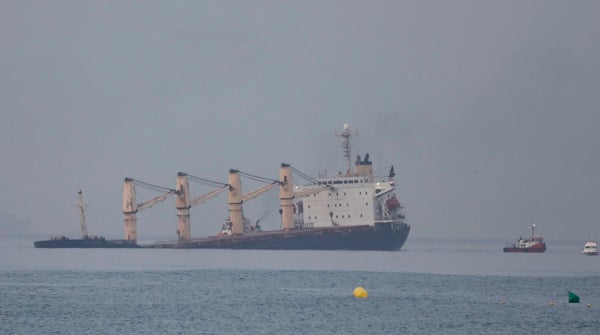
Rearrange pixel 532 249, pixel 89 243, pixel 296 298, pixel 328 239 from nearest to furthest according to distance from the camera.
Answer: pixel 296 298 < pixel 328 239 < pixel 532 249 < pixel 89 243

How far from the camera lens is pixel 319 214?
480 feet

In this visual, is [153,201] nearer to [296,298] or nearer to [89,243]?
[89,243]

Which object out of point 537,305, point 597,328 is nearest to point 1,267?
point 537,305

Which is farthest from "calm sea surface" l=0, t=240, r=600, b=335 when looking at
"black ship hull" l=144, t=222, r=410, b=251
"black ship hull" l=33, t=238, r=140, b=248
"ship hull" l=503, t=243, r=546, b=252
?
"black ship hull" l=33, t=238, r=140, b=248

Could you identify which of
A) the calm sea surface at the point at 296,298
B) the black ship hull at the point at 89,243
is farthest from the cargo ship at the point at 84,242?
the calm sea surface at the point at 296,298

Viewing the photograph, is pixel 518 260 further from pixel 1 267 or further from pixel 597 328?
pixel 597 328

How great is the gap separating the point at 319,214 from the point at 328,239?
1078 cm

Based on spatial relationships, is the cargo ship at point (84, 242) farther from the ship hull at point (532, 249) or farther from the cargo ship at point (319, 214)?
the ship hull at point (532, 249)

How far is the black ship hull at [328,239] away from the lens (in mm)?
136125

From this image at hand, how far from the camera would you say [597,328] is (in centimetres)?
6009

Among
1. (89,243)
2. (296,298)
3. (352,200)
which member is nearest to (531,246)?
(352,200)

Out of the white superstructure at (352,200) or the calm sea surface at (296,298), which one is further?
the white superstructure at (352,200)

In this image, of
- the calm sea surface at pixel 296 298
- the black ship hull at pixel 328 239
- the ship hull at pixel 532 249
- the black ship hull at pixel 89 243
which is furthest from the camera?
the black ship hull at pixel 89 243

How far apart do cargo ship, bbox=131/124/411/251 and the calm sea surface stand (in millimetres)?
20547
